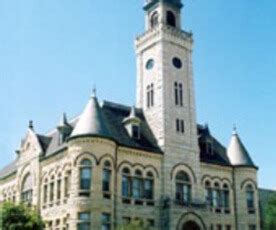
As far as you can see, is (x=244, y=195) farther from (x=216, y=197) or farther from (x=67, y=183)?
(x=67, y=183)

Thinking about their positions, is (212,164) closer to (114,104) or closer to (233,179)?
(233,179)

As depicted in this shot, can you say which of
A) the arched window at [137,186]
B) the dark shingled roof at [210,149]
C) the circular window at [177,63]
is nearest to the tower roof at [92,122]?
the arched window at [137,186]

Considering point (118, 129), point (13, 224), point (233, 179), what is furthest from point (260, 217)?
point (13, 224)

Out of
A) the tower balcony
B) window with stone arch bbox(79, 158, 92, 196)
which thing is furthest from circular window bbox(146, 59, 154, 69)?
window with stone arch bbox(79, 158, 92, 196)

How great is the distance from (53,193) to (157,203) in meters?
10.1

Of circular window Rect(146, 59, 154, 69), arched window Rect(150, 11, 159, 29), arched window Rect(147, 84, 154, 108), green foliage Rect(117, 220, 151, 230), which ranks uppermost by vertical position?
arched window Rect(150, 11, 159, 29)

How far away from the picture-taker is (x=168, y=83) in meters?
60.4

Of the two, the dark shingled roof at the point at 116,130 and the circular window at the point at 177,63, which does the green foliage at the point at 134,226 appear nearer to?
the dark shingled roof at the point at 116,130

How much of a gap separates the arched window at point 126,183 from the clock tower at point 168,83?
13.4 feet

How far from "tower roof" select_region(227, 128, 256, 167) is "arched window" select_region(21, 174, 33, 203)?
72.7ft

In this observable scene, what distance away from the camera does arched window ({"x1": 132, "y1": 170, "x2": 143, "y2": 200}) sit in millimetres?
54781

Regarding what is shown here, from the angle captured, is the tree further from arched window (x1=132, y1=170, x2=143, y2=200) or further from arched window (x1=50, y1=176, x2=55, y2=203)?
arched window (x1=132, y1=170, x2=143, y2=200)

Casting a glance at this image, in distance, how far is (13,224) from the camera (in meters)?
49.8

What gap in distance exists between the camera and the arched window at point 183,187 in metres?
57.5
